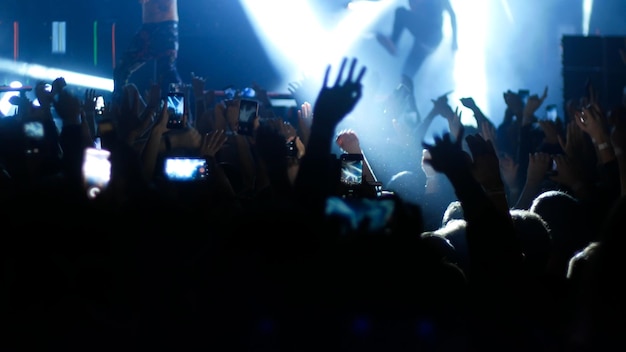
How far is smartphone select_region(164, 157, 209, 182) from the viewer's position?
353 cm

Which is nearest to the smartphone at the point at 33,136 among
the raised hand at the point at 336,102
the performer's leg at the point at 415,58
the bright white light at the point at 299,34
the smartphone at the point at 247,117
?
the raised hand at the point at 336,102

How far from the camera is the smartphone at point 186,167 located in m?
3.53

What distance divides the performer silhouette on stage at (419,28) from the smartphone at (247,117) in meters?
8.08

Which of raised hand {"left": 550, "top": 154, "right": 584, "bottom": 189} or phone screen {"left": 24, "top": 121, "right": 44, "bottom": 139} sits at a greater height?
phone screen {"left": 24, "top": 121, "right": 44, "bottom": 139}

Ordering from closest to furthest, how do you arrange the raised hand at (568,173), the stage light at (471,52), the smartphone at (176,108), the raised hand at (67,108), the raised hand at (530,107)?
the raised hand at (67,108), the raised hand at (568,173), the smartphone at (176,108), the raised hand at (530,107), the stage light at (471,52)

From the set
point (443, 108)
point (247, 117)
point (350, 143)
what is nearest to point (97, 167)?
point (247, 117)

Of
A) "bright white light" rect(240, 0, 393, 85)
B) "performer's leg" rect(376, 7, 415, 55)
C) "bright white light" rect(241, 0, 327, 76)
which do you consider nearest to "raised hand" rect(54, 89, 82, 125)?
→ "bright white light" rect(241, 0, 327, 76)

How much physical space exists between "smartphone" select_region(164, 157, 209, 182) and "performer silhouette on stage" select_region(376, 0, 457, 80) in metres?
9.05

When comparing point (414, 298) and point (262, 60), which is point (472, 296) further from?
point (262, 60)

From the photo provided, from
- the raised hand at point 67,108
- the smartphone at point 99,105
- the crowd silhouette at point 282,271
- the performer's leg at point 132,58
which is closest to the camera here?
the crowd silhouette at point 282,271

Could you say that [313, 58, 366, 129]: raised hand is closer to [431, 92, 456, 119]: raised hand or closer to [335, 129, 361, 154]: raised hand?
[335, 129, 361, 154]: raised hand

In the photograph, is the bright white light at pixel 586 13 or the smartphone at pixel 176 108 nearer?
the smartphone at pixel 176 108

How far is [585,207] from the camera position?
347 cm

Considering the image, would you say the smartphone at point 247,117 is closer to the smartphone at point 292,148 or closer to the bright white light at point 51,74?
the smartphone at point 292,148
